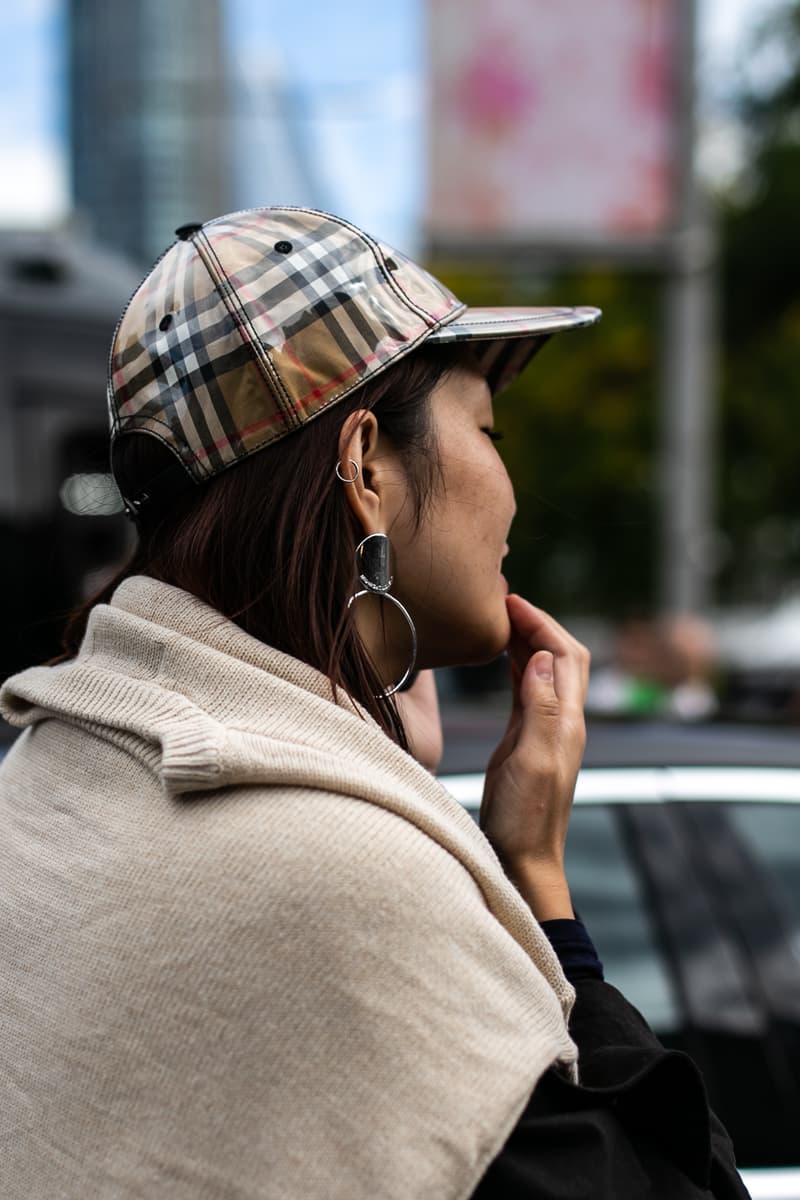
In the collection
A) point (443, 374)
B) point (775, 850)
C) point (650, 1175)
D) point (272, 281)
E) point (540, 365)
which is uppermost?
point (272, 281)

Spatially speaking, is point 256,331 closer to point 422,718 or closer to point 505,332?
point 505,332

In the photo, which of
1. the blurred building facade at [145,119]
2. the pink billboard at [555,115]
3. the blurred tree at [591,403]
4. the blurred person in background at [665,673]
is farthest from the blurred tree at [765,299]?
the blurred person in background at [665,673]

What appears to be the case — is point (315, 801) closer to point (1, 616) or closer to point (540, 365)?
point (1, 616)

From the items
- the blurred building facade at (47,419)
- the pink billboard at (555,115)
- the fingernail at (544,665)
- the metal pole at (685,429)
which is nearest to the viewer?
the fingernail at (544,665)

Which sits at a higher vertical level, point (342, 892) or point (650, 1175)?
point (342, 892)

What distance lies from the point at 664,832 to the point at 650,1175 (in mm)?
1195

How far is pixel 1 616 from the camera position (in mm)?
6195

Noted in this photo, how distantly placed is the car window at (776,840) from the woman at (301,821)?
99 centimetres

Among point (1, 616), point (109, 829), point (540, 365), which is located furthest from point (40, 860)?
point (540, 365)

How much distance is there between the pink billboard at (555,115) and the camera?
888cm

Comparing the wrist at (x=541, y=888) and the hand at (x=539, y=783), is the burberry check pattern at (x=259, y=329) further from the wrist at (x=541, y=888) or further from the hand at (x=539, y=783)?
the wrist at (x=541, y=888)

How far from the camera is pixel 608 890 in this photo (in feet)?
7.64

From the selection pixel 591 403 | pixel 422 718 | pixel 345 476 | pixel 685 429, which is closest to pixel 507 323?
pixel 345 476

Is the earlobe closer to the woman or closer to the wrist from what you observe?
the woman
